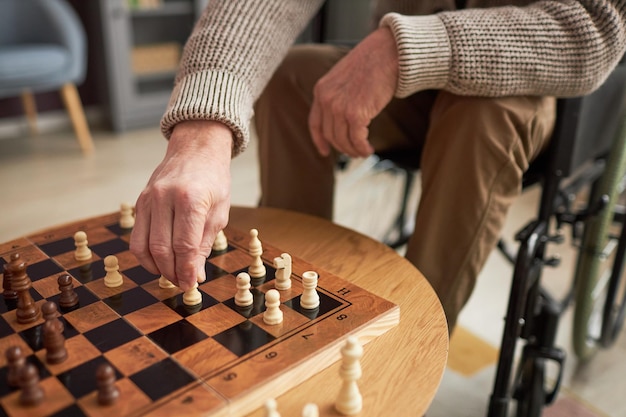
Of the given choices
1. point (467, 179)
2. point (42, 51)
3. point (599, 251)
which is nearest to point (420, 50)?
point (467, 179)

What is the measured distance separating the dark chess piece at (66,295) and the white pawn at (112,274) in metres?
0.06

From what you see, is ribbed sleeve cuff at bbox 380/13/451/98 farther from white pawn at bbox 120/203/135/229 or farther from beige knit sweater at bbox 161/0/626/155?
white pawn at bbox 120/203/135/229

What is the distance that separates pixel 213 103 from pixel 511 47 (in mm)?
453

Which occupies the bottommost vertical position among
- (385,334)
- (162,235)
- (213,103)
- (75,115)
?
(75,115)

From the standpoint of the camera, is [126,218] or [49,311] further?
[126,218]

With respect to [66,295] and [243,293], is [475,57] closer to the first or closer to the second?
[243,293]

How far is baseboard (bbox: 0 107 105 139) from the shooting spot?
319 cm

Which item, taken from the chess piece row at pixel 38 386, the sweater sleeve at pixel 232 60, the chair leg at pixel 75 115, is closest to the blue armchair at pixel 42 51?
the chair leg at pixel 75 115

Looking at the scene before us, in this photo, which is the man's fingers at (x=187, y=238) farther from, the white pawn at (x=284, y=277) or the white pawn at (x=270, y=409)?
the white pawn at (x=270, y=409)

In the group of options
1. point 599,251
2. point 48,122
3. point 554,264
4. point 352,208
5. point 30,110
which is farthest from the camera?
point 48,122

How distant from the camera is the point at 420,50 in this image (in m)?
0.90

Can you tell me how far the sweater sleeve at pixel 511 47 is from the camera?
0.91 meters

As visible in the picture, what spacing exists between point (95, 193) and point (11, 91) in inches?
26.4

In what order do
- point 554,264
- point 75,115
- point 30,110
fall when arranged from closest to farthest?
point 554,264, point 75,115, point 30,110
